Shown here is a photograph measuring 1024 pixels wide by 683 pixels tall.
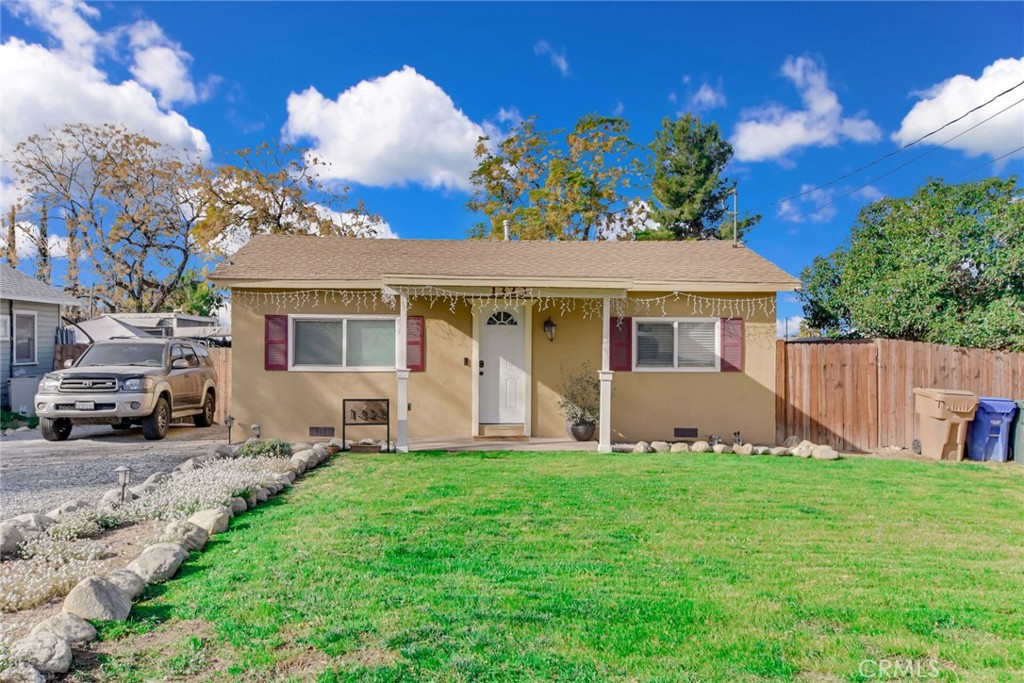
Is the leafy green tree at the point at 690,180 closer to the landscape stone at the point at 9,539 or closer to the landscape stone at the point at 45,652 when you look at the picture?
the landscape stone at the point at 9,539

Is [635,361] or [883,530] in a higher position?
[635,361]

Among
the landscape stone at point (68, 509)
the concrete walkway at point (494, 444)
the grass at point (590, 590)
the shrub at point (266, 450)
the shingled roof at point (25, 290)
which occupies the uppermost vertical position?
the shingled roof at point (25, 290)

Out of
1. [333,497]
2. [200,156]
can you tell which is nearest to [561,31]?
[333,497]

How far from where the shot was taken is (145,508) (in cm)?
551

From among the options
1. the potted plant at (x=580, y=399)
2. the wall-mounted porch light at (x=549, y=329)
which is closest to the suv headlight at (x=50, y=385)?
the wall-mounted porch light at (x=549, y=329)

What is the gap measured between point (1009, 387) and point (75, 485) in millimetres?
14152

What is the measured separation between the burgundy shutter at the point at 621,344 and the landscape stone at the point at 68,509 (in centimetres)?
772

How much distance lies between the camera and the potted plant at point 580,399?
34.4ft

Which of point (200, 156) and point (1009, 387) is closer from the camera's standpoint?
point (1009, 387)

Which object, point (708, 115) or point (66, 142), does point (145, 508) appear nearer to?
point (66, 142)

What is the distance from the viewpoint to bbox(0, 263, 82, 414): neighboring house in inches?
556

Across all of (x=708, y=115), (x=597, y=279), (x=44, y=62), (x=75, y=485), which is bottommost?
(x=75, y=485)

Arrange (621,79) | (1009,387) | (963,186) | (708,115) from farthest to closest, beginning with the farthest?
(708,115)
(621,79)
(963,186)
(1009,387)

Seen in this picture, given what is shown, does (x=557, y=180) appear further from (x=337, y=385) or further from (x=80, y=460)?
(x=80, y=460)
